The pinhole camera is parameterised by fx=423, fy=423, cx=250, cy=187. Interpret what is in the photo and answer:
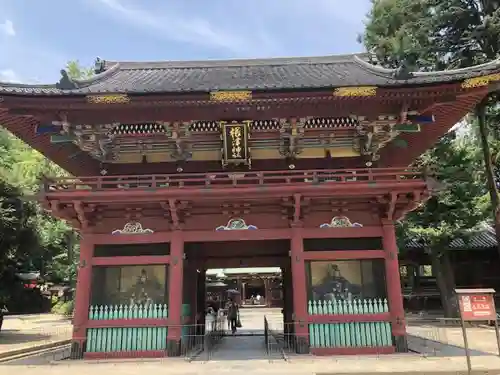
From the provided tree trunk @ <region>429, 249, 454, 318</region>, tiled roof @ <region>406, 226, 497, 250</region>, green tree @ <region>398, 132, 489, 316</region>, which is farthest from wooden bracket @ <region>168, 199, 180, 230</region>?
tiled roof @ <region>406, 226, 497, 250</region>

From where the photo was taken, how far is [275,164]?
14773 mm

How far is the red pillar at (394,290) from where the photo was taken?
41.8 ft

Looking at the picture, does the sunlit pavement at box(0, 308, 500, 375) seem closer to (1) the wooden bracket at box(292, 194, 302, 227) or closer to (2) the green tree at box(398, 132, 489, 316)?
(1) the wooden bracket at box(292, 194, 302, 227)

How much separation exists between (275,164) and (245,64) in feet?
22.2

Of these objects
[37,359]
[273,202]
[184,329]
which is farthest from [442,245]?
[37,359]

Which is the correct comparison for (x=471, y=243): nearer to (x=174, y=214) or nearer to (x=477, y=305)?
(x=477, y=305)

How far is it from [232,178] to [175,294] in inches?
156

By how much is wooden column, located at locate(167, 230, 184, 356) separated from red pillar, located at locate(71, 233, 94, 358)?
8.46ft

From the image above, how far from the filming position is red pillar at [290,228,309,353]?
12.6 meters

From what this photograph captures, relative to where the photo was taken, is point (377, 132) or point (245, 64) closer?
point (377, 132)

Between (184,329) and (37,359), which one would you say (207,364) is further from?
(37,359)

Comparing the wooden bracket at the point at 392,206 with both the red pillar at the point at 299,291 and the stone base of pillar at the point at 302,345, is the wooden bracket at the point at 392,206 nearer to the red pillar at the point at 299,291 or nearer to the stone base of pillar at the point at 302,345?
the red pillar at the point at 299,291

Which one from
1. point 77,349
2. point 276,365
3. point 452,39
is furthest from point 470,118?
point 77,349

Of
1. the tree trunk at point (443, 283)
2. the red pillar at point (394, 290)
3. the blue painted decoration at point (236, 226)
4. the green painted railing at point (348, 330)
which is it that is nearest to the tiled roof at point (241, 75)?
the blue painted decoration at point (236, 226)
